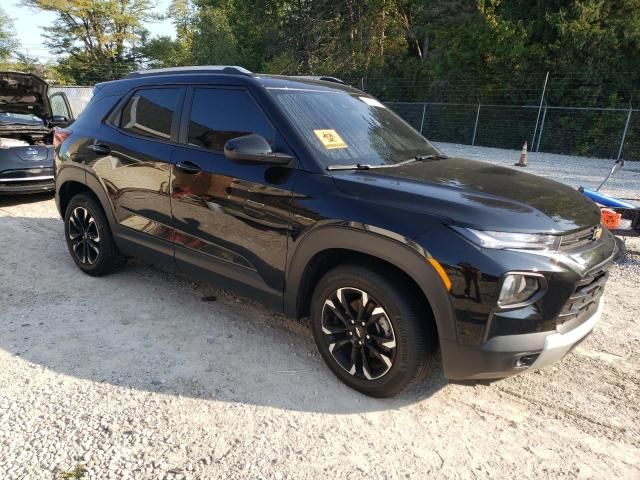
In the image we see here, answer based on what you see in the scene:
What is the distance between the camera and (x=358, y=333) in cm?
278

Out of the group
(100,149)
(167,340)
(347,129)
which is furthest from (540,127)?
(167,340)

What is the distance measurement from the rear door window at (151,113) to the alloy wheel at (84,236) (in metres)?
0.97

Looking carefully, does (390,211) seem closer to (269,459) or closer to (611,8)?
(269,459)

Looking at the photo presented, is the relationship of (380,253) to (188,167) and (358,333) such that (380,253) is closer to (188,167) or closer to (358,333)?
(358,333)

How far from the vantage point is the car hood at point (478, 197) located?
239 cm

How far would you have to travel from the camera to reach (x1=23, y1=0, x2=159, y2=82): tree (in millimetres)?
42562

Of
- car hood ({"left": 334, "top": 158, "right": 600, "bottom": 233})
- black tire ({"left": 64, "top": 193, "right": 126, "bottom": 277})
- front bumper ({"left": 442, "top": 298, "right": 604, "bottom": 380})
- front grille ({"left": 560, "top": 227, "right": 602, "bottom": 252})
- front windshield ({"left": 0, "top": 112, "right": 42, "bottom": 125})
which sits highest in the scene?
car hood ({"left": 334, "top": 158, "right": 600, "bottom": 233})

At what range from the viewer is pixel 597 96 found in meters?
18.1

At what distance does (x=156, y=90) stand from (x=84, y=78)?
149 ft

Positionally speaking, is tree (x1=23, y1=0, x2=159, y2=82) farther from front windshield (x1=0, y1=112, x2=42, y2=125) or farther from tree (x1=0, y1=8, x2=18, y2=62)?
front windshield (x1=0, y1=112, x2=42, y2=125)

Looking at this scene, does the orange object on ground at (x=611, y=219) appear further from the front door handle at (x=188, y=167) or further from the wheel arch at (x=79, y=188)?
the wheel arch at (x=79, y=188)

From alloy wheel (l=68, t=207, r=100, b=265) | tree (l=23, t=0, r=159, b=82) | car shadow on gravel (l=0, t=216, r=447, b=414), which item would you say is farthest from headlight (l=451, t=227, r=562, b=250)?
tree (l=23, t=0, r=159, b=82)

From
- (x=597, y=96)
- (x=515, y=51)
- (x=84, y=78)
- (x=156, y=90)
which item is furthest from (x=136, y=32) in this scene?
(x=156, y=90)

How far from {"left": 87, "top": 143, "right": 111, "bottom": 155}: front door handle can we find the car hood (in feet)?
7.49
